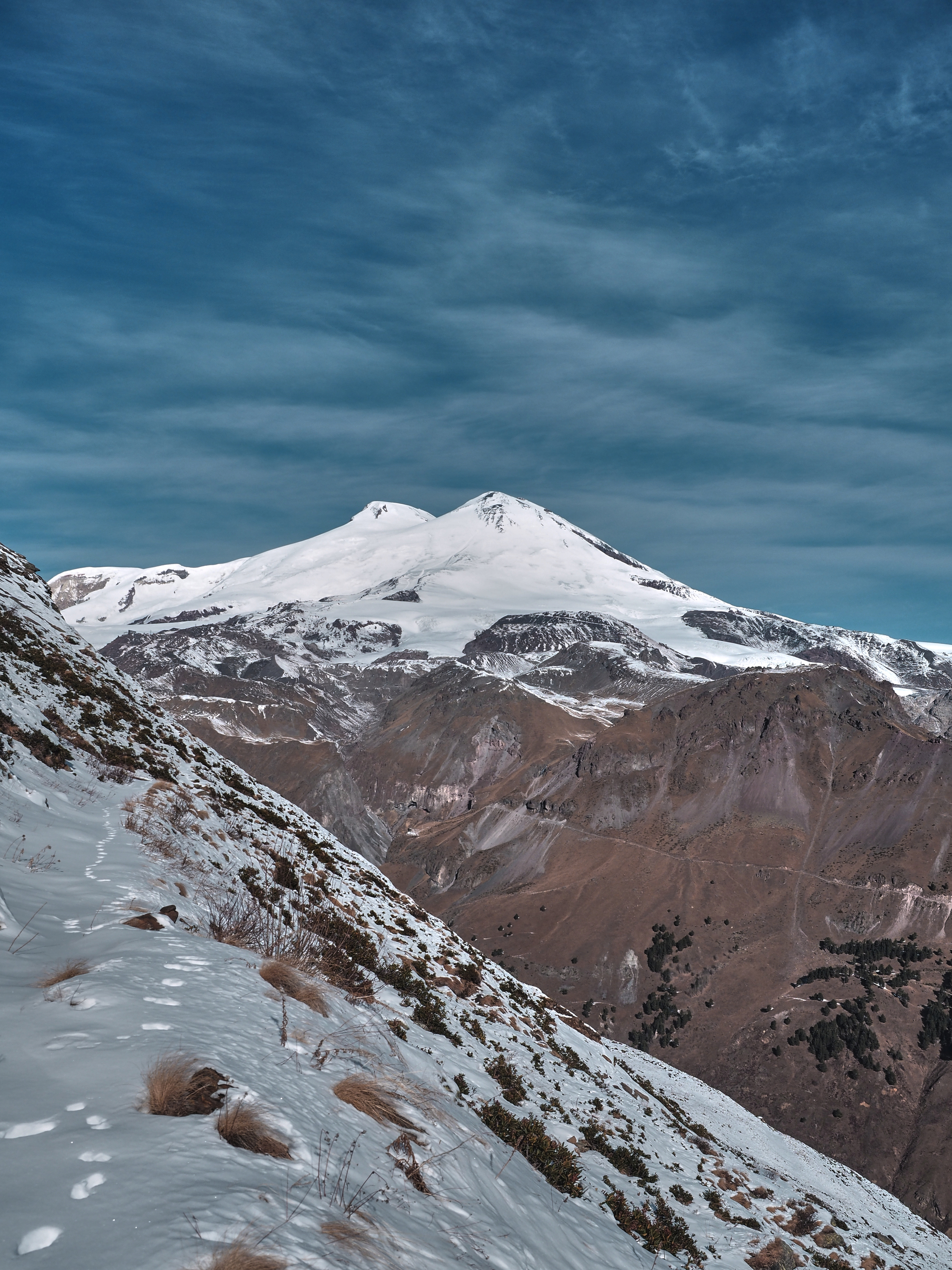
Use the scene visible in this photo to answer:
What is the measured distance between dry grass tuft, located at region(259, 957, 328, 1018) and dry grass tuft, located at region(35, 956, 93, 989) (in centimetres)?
217

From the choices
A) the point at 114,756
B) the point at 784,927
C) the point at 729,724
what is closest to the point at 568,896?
the point at 784,927

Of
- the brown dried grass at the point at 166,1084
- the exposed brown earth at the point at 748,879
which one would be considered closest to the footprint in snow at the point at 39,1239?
the brown dried grass at the point at 166,1084

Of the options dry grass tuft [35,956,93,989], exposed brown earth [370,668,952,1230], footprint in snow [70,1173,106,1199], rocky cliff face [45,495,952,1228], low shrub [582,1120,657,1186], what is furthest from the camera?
rocky cliff face [45,495,952,1228]

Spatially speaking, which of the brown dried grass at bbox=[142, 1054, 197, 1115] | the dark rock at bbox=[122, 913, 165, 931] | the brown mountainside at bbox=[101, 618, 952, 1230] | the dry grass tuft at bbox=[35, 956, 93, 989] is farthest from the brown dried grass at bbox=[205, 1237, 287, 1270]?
the brown mountainside at bbox=[101, 618, 952, 1230]

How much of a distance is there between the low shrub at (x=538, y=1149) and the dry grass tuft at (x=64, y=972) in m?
5.23

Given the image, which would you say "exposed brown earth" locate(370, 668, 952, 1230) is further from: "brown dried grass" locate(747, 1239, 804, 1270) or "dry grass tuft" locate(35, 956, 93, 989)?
"dry grass tuft" locate(35, 956, 93, 989)

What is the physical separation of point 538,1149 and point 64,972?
6575mm

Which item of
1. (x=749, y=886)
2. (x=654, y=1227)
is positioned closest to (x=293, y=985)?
(x=654, y=1227)

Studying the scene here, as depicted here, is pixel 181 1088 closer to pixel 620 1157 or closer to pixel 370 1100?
pixel 370 1100

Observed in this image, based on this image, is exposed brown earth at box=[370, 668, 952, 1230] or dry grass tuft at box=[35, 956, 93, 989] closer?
dry grass tuft at box=[35, 956, 93, 989]

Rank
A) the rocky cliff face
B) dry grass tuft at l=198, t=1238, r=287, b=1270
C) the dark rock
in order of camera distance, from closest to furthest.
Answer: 1. dry grass tuft at l=198, t=1238, r=287, b=1270
2. the dark rock
3. the rocky cliff face

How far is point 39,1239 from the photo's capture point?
11.1 feet

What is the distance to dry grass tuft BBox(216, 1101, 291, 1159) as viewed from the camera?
4.83m

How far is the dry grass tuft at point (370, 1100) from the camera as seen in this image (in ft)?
21.7
